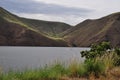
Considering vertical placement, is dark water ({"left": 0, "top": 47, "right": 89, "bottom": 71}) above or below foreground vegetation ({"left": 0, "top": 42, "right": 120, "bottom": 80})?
below

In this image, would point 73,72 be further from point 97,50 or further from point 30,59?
point 30,59

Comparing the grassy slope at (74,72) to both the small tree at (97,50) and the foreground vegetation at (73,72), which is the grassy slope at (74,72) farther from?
the small tree at (97,50)

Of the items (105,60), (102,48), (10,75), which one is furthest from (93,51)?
(10,75)

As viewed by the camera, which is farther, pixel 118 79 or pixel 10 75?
pixel 118 79

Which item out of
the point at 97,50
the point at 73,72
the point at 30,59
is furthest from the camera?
the point at 30,59

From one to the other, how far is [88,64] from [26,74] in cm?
355

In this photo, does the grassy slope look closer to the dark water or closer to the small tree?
the dark water

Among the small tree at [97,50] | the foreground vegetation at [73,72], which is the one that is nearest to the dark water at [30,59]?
the foreground vegetation at [73,72]

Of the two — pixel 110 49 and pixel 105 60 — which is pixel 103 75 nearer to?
pixel 105 60

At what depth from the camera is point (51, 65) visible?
47.3 feet

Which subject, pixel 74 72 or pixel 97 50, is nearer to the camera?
pixel 74 72

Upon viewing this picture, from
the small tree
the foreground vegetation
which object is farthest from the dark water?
the small tree

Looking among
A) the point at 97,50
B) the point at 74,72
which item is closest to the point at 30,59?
the point at 97,50

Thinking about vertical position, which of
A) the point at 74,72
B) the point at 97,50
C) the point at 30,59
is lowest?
the point at 30,59
